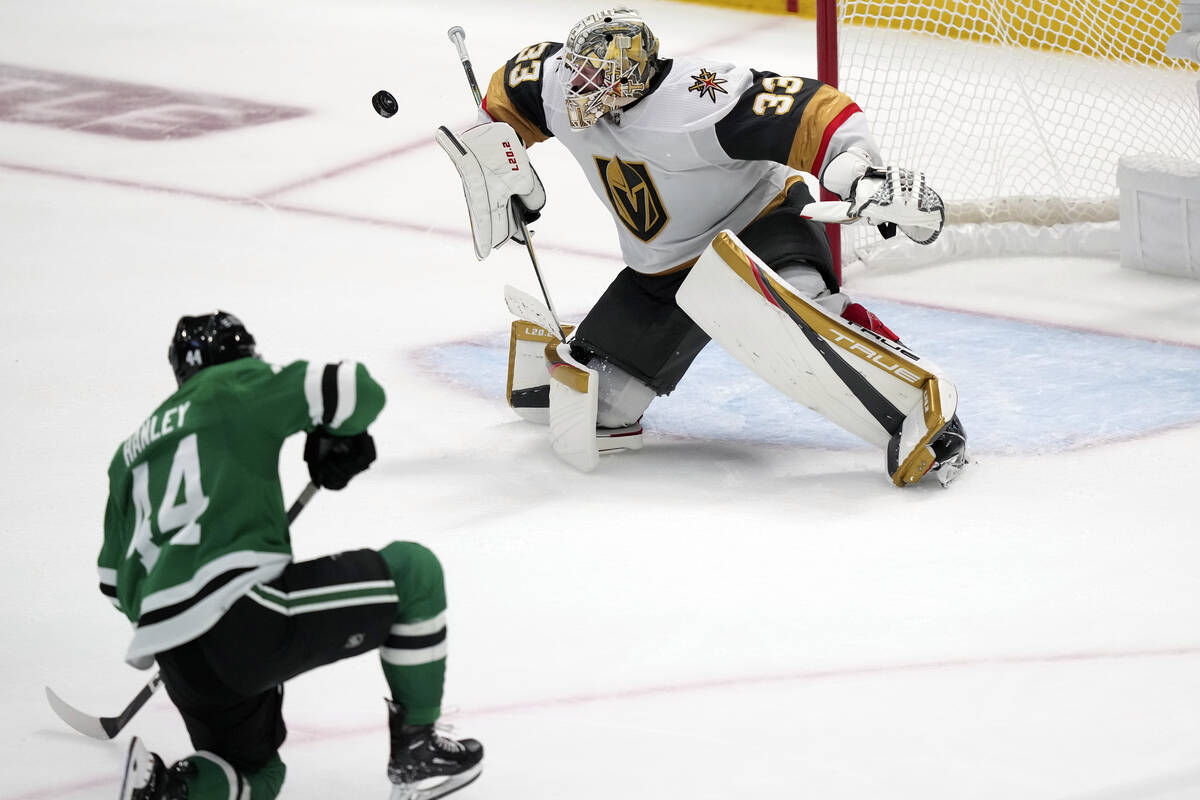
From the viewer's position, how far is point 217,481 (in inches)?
80.6

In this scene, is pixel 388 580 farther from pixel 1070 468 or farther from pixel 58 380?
pixel 58 380

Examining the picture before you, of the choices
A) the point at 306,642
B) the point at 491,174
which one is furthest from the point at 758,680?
the point at 491,174

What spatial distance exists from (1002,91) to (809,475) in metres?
2.62

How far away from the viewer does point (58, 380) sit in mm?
4086

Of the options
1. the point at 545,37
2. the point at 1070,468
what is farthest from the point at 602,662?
the point at 545,37

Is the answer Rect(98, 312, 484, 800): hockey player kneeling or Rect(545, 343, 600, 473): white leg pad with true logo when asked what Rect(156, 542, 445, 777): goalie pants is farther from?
Result: Rect(545, 343, 600, 473): white leg pad with true logo

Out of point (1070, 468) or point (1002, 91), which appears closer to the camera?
point (1070, 468)

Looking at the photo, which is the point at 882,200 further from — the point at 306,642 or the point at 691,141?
the point at 306,642

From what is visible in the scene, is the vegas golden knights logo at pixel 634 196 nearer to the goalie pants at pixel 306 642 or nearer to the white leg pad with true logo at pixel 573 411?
the white leg pad with true logo at pixel 573 411

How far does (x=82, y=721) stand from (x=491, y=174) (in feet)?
5.14

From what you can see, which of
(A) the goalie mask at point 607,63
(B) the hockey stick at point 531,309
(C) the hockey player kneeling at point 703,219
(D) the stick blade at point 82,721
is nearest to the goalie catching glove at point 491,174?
(C) the hockey player kneeling at point 703,219

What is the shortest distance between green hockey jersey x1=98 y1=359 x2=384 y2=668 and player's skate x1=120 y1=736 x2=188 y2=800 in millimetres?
121

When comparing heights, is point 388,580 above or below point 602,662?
above

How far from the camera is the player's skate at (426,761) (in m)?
2.16
